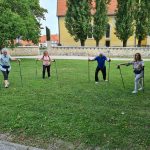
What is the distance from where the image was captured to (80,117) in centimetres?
975

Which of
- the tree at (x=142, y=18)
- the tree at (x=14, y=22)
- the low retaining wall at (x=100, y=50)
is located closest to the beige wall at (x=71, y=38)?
the tree at (x=142, y=18)

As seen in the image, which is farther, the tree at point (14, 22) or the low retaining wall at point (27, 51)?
the low retaining wall at point (27, 51)

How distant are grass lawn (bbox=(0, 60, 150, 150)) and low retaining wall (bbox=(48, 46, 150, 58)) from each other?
33564mm

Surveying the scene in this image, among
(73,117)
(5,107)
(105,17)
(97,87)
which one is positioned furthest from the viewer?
(105,17)

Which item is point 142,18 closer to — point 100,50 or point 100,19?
point 100,19

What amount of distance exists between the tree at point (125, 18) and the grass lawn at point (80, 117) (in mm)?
37436

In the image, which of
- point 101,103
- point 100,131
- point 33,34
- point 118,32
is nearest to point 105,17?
point 118,32

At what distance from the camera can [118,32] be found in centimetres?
5244

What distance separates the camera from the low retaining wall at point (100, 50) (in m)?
47.7

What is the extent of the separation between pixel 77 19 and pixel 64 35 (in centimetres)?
1601

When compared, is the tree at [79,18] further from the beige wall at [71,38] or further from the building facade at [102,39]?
the beige wall at [71,38]

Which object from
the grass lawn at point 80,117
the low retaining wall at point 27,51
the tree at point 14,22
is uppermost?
the tree at point 14,22

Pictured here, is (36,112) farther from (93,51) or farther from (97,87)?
(93,51)

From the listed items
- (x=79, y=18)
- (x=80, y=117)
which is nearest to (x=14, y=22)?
(x=79, y=18)
